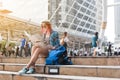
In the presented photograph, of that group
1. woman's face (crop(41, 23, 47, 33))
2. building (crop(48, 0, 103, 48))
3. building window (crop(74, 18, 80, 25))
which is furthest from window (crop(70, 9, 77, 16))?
woman's face (crop(41, 23, 47, 33))

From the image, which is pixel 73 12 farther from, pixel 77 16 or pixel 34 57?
pixel 34 57

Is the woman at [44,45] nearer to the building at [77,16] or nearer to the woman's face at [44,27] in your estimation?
the woman's face at [44,27]

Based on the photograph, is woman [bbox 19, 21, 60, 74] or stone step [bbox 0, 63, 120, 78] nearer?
stone step [bbox 0, 63, 120, 78]

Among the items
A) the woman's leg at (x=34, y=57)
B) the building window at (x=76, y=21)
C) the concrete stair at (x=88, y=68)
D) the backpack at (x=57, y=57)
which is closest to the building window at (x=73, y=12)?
the building window at (x=76, y=21)

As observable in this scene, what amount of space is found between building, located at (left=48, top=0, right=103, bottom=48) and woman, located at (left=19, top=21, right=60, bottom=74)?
4822 centimetres

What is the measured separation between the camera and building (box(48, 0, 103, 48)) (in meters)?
64.5

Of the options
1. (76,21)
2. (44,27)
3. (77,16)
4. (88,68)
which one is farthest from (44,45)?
(77,16)

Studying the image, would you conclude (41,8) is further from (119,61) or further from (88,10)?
(119,61)

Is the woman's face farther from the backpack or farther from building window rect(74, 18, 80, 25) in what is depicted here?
building window rect(74, 18, 80, 25)

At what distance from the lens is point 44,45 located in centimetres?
524

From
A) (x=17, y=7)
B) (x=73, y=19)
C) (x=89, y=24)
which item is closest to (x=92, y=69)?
(x=17, y=7)

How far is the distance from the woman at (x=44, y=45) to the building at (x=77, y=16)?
48.2 meters

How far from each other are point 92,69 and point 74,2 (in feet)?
235

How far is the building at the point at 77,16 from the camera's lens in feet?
212
